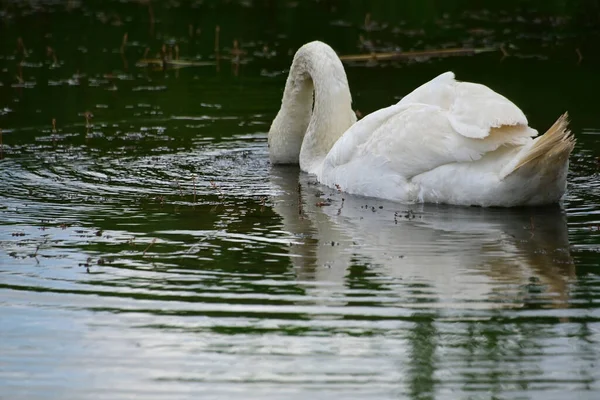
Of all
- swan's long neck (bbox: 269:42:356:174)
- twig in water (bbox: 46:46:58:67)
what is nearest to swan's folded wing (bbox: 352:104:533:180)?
swan's long neck (bbox: 269:42:356:174)

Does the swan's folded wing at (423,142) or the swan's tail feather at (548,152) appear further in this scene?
the swan's folded wing at (423,142)

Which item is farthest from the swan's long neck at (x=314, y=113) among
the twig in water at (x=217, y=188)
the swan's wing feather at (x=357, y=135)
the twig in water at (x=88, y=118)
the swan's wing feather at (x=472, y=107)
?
the twig in water at (x=88, y=118)

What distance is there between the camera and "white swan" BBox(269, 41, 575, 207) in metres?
10.3

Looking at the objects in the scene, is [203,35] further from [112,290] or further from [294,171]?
[112,290]

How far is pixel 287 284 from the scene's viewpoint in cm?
834

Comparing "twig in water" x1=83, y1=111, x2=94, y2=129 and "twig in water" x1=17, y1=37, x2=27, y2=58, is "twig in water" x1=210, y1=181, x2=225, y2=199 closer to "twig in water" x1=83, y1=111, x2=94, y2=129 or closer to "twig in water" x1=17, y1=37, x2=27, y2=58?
"twig in water" x1=83, y1=111, x2=94, y2=129

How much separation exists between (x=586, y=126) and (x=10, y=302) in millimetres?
8607

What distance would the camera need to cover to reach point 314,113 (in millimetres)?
13469

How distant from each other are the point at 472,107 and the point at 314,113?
3.08 meters

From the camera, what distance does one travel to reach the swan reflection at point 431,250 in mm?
8062

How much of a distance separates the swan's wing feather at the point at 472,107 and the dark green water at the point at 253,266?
0.76 m

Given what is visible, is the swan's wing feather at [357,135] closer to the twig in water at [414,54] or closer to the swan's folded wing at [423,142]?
the swan's folded wing at [423,142]

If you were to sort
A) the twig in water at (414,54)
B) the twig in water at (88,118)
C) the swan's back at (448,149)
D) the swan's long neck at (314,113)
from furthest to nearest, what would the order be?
the twig in water at (414,54) → the twig in water at (88,118) → the swan's long neck at (314,113) → the swan's back at (448,149)

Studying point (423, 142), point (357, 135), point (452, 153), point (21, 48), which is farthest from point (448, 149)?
point (21, 48)
